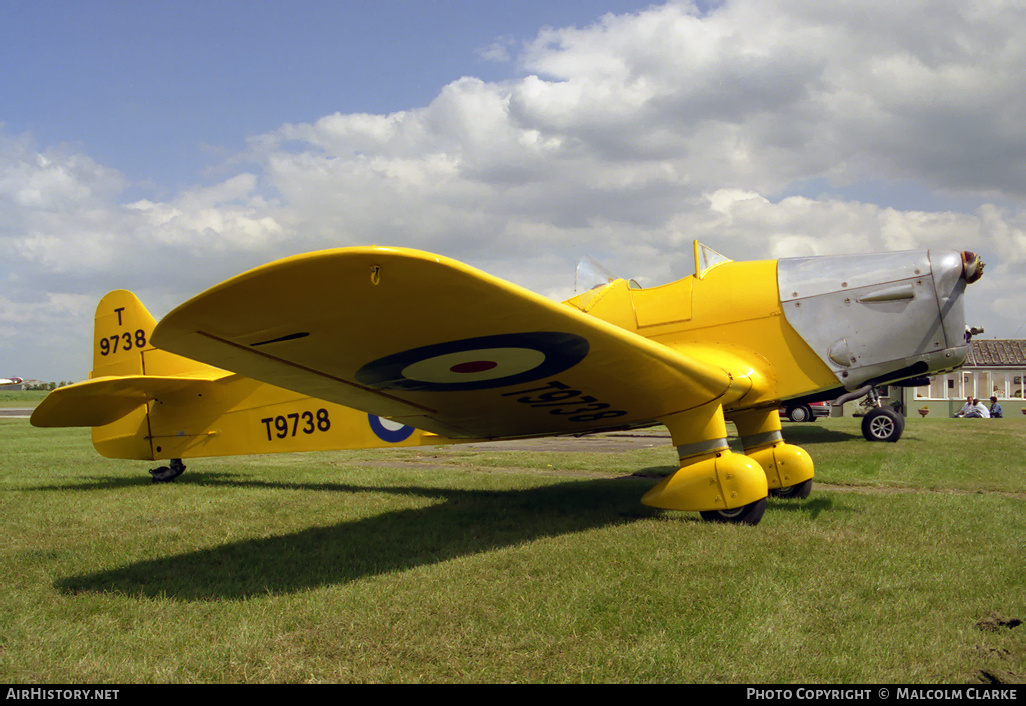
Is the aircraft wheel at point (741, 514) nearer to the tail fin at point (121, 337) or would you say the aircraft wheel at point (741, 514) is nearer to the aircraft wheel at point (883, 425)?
the tail fin at point (121, 337)

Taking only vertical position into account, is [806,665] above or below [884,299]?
below

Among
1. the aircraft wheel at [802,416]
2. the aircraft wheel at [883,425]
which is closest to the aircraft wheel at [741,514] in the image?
the aircraft wheel at [883,425]

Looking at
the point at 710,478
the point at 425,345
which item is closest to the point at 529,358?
the point at 425,345

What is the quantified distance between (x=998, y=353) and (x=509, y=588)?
4081cm

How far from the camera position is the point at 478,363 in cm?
425

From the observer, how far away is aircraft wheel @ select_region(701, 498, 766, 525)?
207 inches

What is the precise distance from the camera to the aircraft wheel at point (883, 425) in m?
13.6

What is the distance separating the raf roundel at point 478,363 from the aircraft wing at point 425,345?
13 millimetres

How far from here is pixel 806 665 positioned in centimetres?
265

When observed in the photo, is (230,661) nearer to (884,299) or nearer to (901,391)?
(884,299)

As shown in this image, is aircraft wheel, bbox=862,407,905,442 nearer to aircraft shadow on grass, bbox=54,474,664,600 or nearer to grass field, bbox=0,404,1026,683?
grass field, bbox=0,404,1026,683

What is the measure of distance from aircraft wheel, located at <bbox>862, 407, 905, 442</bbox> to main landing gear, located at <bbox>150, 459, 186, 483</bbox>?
1309 cm
